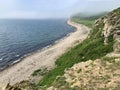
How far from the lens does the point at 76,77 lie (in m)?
43.6

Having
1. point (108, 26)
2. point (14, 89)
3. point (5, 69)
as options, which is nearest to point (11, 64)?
point (5, 69)

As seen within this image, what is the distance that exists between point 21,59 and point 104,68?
2950 inches

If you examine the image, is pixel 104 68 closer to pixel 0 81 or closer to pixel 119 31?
pixel 119 31

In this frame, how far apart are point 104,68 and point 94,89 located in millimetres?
7715

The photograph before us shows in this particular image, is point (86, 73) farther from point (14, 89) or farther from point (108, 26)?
point (108, 26)

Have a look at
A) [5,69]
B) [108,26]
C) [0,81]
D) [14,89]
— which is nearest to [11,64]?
[5,69]

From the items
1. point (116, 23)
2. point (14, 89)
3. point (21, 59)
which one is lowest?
point (21, 59)

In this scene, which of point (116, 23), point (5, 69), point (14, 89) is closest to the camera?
point (14, 89)

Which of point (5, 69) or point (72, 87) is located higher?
point (72, 87)

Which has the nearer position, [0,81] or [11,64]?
[0,81]

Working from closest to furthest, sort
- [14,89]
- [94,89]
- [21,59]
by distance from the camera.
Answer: [94,89]
[14,89]
[21,59]

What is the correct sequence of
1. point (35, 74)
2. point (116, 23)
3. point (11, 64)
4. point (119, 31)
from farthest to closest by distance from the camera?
1. point (11, 64)
2. point (35, 74)
3. point (116, 23)
4. point (119, 31)

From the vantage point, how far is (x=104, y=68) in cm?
4562

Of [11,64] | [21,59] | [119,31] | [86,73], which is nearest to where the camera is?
[86,73]
